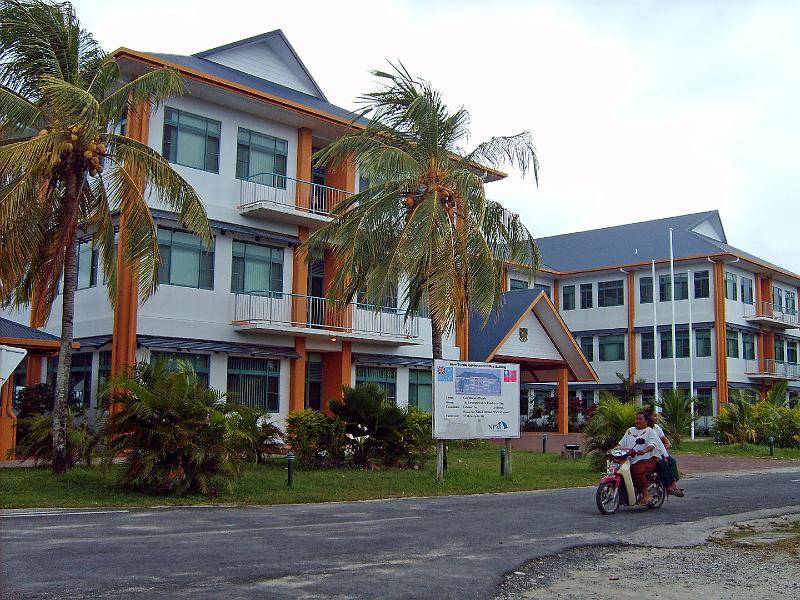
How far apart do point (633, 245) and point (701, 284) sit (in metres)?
5.21

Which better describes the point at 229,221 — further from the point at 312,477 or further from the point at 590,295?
the point at 590,295

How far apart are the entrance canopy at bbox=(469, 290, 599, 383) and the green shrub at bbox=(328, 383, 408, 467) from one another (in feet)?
41.5

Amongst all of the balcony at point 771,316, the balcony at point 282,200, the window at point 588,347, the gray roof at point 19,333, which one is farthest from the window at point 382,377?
the balcony at point 771,316

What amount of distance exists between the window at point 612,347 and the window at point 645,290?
2.42 meters

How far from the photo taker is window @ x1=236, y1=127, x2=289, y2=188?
26.2 m

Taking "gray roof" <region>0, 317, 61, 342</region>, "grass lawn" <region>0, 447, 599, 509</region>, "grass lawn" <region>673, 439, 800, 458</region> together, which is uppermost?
"gray roof" <region>0, 317, 61, 342</region>

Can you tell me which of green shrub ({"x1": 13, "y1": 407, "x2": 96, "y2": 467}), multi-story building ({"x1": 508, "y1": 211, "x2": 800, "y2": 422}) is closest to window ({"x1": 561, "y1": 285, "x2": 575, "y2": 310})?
multi-story building ({"x1": 508, "y1": 211, "x2": 800, "y2": 422})

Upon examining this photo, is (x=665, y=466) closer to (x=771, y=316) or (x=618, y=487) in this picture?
(x=618, y=487)

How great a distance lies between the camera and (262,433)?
20.7 metres

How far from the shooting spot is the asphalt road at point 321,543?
7.77m

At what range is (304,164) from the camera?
27797mm

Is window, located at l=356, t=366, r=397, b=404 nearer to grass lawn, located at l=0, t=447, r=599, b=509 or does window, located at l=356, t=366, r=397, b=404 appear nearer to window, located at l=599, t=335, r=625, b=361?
grass lawn, located at l=0, t=447, r=599, b=509

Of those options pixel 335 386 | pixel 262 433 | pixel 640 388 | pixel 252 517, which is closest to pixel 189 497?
pixel 252 517

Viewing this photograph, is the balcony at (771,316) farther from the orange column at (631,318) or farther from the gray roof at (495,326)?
the gray roof at (495,326)
